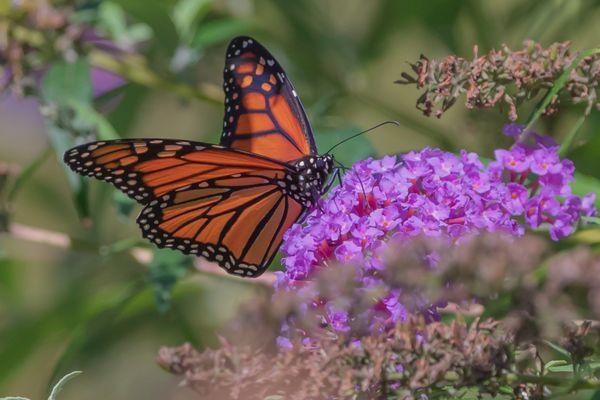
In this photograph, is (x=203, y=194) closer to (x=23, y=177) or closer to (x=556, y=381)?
(x=23, y=177)

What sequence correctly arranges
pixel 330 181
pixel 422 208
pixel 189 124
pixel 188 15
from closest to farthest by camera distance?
pixel 422 208 → pixel 330 181 → pixel 188 15 → pixel 189 124

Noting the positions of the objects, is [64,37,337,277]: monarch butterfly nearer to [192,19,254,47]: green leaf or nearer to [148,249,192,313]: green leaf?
[148,249,192,313]: green leaf

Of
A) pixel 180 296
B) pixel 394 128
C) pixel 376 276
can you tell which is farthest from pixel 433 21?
pixel 376 276

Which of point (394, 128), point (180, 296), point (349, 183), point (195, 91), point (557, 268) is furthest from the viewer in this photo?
point (394, 128)

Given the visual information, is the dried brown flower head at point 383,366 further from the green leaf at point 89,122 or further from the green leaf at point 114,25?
the green leaf at point 114,25

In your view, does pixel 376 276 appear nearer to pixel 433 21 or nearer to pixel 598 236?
pixel 598 236

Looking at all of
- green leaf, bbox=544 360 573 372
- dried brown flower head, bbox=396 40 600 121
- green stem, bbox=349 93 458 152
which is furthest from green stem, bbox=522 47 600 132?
green stem, bbox=349 93 458 152

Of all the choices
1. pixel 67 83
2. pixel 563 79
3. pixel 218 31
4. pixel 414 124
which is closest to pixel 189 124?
pixel 218 31
